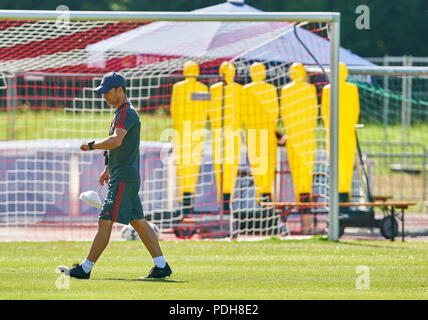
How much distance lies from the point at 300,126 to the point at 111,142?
654 cm

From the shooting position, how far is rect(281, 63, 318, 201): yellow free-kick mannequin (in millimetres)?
14648

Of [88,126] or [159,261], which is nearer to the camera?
[159,261]

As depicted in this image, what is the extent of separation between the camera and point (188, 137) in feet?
50.0

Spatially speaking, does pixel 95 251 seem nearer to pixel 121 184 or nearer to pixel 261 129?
pixel 121 184

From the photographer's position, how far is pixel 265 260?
34.4 feet

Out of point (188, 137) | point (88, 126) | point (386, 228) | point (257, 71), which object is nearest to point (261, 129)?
point (257, 71)

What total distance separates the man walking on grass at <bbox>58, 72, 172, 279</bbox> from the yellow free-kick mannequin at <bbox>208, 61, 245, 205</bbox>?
18.0 ft

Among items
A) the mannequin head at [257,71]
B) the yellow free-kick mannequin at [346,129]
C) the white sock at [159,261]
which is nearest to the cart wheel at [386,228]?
the yellow free-kick mannequin at [346,129]

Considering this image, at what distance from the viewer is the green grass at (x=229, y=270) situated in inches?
313

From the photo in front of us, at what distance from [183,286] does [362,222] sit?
6.71 m

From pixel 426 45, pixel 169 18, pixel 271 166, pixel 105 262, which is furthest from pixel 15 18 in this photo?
→ pixel 426 45

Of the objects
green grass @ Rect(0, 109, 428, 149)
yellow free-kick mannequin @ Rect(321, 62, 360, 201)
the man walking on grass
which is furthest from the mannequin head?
the man walking on grass

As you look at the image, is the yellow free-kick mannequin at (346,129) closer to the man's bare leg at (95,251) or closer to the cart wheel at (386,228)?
the cart wheel at (386,228)
